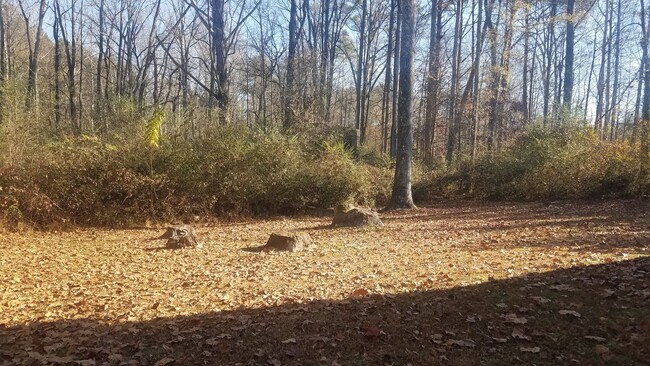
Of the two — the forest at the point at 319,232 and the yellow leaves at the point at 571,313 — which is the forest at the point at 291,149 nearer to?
the forest at the point at 319,232

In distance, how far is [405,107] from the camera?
1416 cm

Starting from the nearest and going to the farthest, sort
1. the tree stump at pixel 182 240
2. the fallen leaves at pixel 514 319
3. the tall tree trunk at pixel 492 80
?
the fallen leaves at pixel 514 319
the tree stump at pixel 182 240
the tall tree trunk at pixel 492 80

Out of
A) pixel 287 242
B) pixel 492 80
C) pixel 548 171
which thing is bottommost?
pixel 287 242

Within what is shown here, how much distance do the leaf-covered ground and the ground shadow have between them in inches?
0.7

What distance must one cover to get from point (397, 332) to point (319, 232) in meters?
6.84

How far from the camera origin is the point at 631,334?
361 cm

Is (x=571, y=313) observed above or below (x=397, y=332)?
above

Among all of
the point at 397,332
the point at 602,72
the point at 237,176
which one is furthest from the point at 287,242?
the point at 602,72

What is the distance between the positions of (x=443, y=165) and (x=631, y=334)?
1802cm

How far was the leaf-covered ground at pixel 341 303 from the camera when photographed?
372cm

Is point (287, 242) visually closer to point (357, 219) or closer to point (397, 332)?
point (357, 219)

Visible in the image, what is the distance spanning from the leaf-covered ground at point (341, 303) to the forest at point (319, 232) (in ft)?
0.10

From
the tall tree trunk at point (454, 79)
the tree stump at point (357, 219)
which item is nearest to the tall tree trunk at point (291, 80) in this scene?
the tree stump at point (357, 219)

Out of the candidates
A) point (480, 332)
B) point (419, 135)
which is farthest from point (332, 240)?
point (419, 135)
